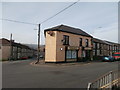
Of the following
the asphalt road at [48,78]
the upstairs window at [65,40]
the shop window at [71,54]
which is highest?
the upstairs window at [65,40]

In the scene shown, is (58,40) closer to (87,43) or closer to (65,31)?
(65,31)

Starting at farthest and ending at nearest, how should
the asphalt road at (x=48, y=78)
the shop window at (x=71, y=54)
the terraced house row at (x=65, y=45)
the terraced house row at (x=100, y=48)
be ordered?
the terraced house row at (x=100, y=48) → the shop window at (x=71, y=54) → the terraced house row at (x=65, y=45) → the asphalt road at (x=48, y=78)

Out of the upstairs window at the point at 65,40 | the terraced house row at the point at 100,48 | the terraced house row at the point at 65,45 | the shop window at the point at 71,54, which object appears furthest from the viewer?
the terraced house row at the point at 100,48

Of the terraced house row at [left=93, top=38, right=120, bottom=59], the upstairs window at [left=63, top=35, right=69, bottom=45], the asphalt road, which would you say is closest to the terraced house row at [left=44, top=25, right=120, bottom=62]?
the upstairs window at [left=63, top=35, right=69, bottom=45]

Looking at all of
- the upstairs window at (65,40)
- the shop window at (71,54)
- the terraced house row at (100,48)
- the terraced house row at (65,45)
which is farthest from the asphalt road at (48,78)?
the terraced house row at (100,48)

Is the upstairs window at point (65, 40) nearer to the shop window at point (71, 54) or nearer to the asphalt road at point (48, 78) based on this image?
the shop window at point (71, 54)

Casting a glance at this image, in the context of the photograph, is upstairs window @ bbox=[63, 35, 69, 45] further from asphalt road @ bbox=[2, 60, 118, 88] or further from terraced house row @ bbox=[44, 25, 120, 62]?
asphalt road @ bbox=[2, 60, 118, 88]

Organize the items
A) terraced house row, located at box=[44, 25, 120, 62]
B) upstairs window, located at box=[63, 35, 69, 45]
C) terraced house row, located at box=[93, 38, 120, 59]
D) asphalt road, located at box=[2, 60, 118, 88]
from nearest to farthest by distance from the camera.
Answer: asphalt road, located at box=[2, 60, 118, 88]
terraced house row, located at box=[44, 25, 120, 62]
upstairs window, located at box=[63, 35, 69, 45]
terraced house row, located at box=[93, 38, 120, 59]

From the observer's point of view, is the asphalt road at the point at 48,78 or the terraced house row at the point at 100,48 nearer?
the asphalt road at the point at 48,78

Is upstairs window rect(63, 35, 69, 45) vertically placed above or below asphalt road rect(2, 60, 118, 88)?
above

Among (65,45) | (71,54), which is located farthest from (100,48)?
(65,45)

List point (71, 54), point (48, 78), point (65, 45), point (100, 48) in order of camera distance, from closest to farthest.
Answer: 1. point (48, 78)
2. point (65, 45)
3. point (71, 54)
4. point (100, 48)

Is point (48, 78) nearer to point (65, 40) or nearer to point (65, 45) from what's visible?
A: point (65, 45)

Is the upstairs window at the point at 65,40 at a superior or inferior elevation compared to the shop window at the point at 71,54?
superior
